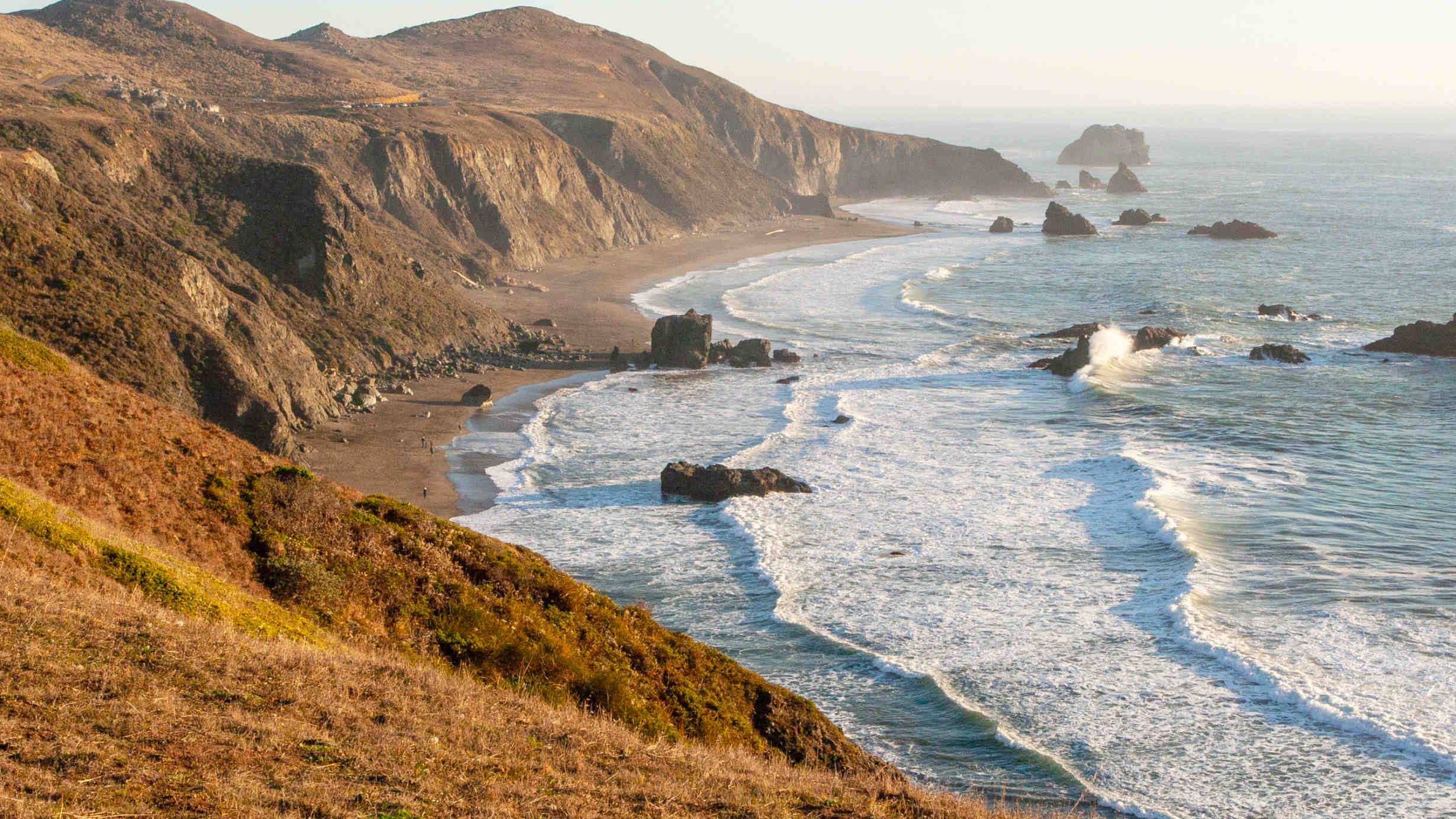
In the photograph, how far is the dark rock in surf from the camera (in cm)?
6400

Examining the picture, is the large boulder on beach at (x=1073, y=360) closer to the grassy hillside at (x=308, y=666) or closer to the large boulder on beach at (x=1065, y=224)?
the grassy hillside at (x=308, y=666)

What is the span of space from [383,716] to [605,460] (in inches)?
1174

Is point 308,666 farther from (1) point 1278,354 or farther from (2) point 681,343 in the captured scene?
(1) point 1278,354

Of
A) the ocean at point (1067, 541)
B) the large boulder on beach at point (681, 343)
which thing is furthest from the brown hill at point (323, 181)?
the ocean at point (1067, 541)

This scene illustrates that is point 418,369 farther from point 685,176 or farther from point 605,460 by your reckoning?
point 685,176

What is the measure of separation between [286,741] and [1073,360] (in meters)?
49.9

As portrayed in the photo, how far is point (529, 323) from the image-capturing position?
218ft

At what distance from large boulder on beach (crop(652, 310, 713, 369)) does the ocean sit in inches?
39.5

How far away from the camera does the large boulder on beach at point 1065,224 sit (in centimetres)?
11581

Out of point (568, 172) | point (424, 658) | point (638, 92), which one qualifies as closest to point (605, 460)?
point (424, 658)

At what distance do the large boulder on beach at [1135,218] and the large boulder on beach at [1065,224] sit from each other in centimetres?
796

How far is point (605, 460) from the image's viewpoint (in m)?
41.9

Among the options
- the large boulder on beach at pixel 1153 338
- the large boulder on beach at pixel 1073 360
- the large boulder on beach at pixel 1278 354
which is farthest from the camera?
the large boulder on beach at pixel 1153 338

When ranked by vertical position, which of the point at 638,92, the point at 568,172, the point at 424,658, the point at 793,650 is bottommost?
the point at 793,650
